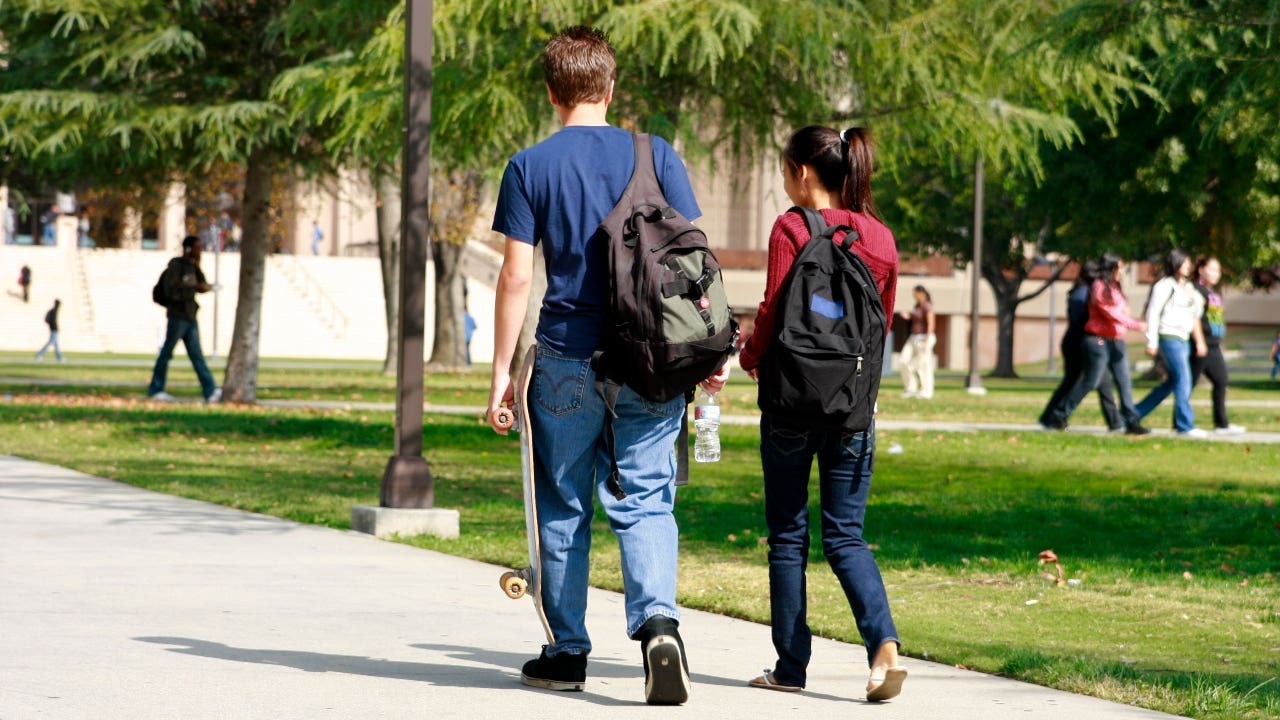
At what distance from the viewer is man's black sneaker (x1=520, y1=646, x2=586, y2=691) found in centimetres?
505

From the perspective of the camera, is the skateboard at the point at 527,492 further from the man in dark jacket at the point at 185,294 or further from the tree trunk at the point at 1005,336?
Answer: the tree trunk at the point at 1005,336

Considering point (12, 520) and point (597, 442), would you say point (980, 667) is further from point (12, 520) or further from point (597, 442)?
point (12, 520)

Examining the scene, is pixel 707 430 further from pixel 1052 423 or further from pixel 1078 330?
pixel 1052 423

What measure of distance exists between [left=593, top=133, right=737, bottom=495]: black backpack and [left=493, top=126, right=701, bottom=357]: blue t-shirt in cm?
7

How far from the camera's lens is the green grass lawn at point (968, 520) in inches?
237

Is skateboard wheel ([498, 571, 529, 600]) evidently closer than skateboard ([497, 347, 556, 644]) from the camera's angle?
No

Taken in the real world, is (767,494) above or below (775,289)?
below

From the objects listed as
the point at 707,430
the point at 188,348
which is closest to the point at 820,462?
the point at 707,430

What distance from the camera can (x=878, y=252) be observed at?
16.8 feet

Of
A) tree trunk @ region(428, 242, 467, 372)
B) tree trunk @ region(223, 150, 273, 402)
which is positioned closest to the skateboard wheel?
tree trunk @ region(223, 150, 273, 402)

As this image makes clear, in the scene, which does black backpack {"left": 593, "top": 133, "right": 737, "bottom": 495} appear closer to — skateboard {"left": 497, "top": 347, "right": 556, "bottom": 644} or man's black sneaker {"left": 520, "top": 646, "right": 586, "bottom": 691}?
skateboard {"left": 497, "top": 347, "right": 556, "bottom": 644}

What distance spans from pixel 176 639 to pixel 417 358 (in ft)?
11.6

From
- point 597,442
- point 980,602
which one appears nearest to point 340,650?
point 597,442

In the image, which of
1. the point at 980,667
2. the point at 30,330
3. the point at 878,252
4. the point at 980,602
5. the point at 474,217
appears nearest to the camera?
the point at 878,252
